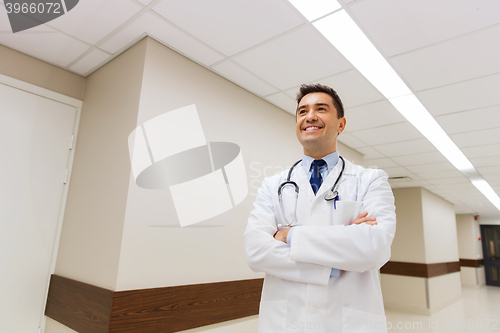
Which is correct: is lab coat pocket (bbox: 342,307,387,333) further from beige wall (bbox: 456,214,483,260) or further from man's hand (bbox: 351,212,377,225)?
beige wall (bbox: 456,214,483,260)

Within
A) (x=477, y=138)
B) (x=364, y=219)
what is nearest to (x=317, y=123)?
(x=364, y=219)

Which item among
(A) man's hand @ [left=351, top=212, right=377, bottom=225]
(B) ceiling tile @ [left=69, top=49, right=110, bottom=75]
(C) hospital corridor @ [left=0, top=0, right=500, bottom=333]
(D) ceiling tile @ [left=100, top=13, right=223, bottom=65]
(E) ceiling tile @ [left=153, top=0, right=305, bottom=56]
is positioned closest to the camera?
(A) man's hand @ [left=351, top=212, right=377, bottom=225]

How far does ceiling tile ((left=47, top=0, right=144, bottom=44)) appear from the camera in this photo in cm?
214

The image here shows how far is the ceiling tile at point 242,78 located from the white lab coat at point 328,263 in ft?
6.28

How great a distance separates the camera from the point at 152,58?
2477 millimetres

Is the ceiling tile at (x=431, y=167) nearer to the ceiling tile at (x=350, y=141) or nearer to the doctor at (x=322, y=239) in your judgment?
the ceiling tile at (x=350, y=141)

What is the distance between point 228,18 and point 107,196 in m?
1.65

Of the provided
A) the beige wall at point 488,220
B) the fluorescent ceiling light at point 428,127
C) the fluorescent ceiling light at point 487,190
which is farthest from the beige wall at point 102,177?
the beige wall at point 488,220

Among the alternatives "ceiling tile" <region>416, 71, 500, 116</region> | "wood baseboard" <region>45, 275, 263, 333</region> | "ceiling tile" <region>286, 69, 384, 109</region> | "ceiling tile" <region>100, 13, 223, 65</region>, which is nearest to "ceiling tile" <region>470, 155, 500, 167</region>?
"ceiling tile" <region>416, 71, 500, 116</region>

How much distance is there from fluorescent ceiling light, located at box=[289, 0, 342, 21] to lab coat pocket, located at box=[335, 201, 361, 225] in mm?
1464

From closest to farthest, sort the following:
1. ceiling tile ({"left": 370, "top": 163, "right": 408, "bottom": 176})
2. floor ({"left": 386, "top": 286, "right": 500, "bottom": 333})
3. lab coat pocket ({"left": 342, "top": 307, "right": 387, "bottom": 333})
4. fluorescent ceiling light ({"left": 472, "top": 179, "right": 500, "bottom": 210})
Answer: lab coat pocket ({"left": 342, "top": 307, "right": 387, "bottom": 333})
floor ({"left": 386, "top": 286, "right": 500, "bottom": 333})
ceiling tile ({"left": 370, "top": 163, "right": 408, "bottom": 176})
fluorescent ceiling light ({"left": 472, "top": 179, "right": 500, "bottom": 210})

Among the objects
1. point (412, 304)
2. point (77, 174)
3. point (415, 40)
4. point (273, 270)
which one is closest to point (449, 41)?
point (415, 40)

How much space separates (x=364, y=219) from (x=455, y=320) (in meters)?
6.87

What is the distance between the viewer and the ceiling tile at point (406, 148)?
4.50 metres
